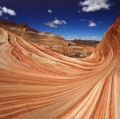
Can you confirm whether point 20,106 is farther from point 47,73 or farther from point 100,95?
point 47,73

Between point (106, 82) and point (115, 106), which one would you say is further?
point (106, 82)

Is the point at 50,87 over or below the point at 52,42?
below

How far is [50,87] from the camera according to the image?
627 cm

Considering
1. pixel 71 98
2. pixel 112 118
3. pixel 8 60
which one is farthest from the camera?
pixel 8 60

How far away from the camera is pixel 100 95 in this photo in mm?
5387

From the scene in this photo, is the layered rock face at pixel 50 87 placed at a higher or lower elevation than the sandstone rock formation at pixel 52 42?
lower

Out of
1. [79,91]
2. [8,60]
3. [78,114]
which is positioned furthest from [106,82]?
[8,60]

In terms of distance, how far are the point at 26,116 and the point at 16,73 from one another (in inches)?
100

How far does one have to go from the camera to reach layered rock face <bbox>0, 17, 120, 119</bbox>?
4496 mm

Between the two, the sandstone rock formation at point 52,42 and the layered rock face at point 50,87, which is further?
the sandstone rock formation at point 52,42

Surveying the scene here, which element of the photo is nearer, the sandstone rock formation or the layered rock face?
the layered rock face

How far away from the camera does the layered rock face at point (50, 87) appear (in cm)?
450

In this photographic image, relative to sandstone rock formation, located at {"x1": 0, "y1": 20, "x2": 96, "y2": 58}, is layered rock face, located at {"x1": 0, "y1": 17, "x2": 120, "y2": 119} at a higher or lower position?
lower

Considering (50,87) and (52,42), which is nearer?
(50,87)
